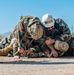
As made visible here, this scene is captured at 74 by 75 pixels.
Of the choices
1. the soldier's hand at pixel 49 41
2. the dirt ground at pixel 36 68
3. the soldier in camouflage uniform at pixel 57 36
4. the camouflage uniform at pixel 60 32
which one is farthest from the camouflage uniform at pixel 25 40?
the dirt ground at pixel 36 68

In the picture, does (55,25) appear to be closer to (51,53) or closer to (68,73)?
(51,53)

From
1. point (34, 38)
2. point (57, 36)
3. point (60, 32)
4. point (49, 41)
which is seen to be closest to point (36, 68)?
point (34, 38)

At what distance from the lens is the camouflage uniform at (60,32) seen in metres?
15.7

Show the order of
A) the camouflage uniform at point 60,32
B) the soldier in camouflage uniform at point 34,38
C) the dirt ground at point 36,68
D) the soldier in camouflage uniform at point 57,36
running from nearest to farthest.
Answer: the dirt ground at point 36,68 < the soldier in camouflage uniform at point 34,38 < the soldier in camouflage uniform at point 57,36 < the camouflage uniform at point 60,32

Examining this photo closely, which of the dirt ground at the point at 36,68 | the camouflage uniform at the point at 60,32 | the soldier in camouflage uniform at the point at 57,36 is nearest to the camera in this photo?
the dirt ground at the point at 36,68

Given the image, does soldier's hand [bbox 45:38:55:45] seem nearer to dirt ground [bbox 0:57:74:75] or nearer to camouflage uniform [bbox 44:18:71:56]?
camouflage uniform [bbox 44:18:71:56]

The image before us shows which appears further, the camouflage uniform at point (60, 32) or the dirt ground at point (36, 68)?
the camouflage uniform at point (60, 32)

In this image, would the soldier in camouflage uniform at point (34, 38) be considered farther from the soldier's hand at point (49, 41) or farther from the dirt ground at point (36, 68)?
the dirt ground at point (36, 68)

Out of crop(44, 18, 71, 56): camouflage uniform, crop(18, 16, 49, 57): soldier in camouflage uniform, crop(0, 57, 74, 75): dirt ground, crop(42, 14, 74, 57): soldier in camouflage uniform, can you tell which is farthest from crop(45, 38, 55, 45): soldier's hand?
crop(0, 57, 74, 75): dirt ground

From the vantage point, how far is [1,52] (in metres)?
16.8

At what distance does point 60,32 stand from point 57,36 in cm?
44

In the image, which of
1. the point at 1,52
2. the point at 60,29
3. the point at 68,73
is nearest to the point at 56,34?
the point at 60,29

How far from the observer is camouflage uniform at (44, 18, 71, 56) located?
15729mm

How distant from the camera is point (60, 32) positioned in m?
16.3
